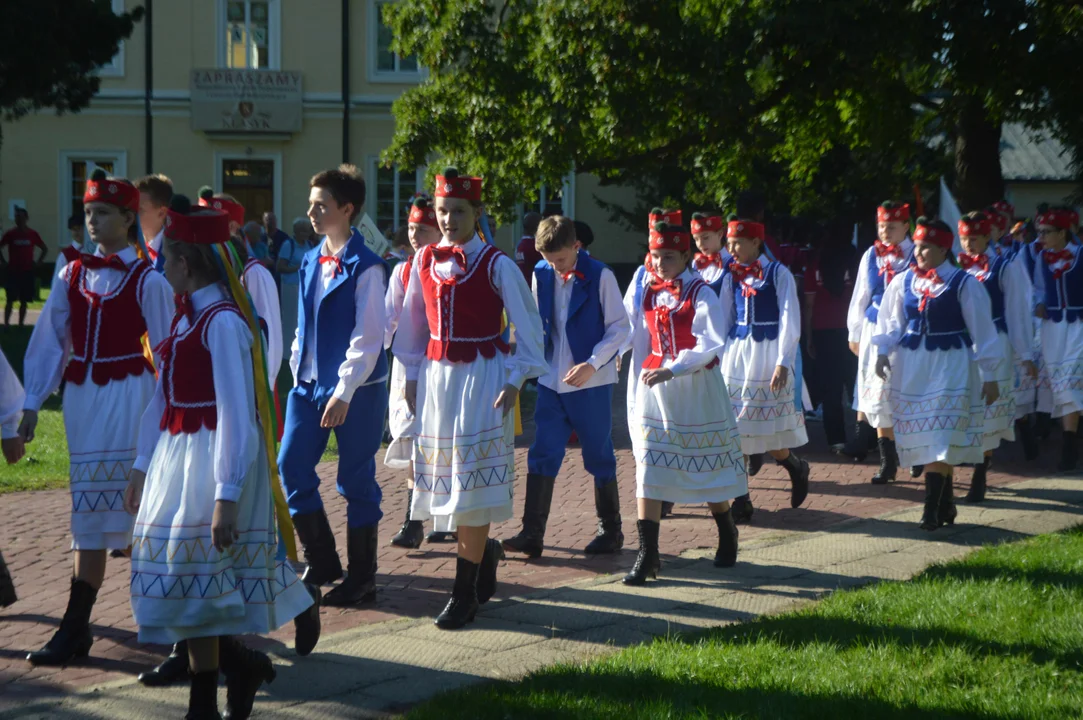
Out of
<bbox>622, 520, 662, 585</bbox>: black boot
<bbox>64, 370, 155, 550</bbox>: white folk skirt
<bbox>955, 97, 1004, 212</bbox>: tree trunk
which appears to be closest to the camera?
<bbox>64, 370, 155, 550</bbox>: white folk skirt

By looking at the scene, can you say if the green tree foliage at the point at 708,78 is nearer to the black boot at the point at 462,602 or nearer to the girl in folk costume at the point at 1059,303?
the girl in folk costume at the point at 1059,303

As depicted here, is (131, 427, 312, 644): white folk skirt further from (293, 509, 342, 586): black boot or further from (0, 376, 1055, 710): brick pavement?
(293, 509, 342, 586): black boot

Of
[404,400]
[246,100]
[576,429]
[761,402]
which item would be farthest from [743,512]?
[246,100]

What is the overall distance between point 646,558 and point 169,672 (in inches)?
109

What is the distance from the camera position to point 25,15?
19109mm

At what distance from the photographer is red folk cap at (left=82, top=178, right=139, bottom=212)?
577cm

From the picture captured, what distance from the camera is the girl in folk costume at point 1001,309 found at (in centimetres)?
1014

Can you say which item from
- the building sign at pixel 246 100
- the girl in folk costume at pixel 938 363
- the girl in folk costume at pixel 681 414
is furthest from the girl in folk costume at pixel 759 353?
the building sign at pixel 246 100

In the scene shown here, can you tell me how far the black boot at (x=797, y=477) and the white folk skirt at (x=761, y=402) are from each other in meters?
0.16

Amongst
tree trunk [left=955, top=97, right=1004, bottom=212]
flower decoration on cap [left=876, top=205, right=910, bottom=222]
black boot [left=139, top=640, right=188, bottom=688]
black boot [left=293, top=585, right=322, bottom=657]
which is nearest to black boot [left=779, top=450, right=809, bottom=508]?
flower decoration on cap [left=876, top=205, right=910, bottom=222]

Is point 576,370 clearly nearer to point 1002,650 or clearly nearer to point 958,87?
point 1002,650

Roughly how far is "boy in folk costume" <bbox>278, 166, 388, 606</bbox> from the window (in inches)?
1063

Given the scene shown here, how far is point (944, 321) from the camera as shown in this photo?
28.4 ft

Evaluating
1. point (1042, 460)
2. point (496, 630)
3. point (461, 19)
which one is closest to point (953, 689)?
point (496, 630)
